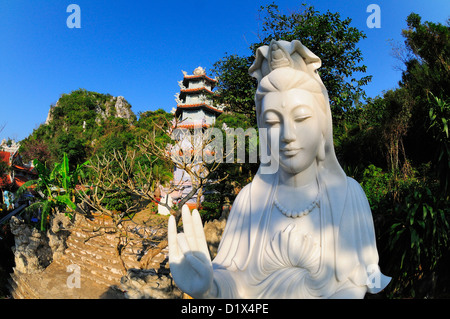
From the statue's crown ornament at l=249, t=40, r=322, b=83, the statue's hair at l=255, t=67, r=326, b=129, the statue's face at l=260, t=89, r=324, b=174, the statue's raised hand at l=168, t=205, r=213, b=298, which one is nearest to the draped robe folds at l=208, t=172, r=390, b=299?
the statue's raised hand at l=168, t=205, r=213, b=298

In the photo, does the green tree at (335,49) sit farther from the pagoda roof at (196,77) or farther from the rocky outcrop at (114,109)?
the rocky outcrop at (114,109)

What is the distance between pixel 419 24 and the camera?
1036 cm

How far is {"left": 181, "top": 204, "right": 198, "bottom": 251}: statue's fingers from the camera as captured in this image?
4.58 feet

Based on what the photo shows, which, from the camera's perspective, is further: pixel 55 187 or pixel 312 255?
pixel 55 187

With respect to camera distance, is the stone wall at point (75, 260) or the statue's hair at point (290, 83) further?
the stone wall at point (75, 260)

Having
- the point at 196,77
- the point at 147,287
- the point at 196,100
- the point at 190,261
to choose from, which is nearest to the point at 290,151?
the point at 190,261

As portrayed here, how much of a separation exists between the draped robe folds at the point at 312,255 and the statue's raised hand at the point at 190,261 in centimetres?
13

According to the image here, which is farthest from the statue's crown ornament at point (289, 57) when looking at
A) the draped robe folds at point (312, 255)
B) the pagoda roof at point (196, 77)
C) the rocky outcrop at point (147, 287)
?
the pagoda roof at point (196, 77)

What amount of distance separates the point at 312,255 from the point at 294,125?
780mm

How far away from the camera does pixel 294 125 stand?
173 centimetres

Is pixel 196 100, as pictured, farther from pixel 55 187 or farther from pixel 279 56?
pixel 279 56

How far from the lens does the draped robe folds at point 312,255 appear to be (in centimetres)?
156
